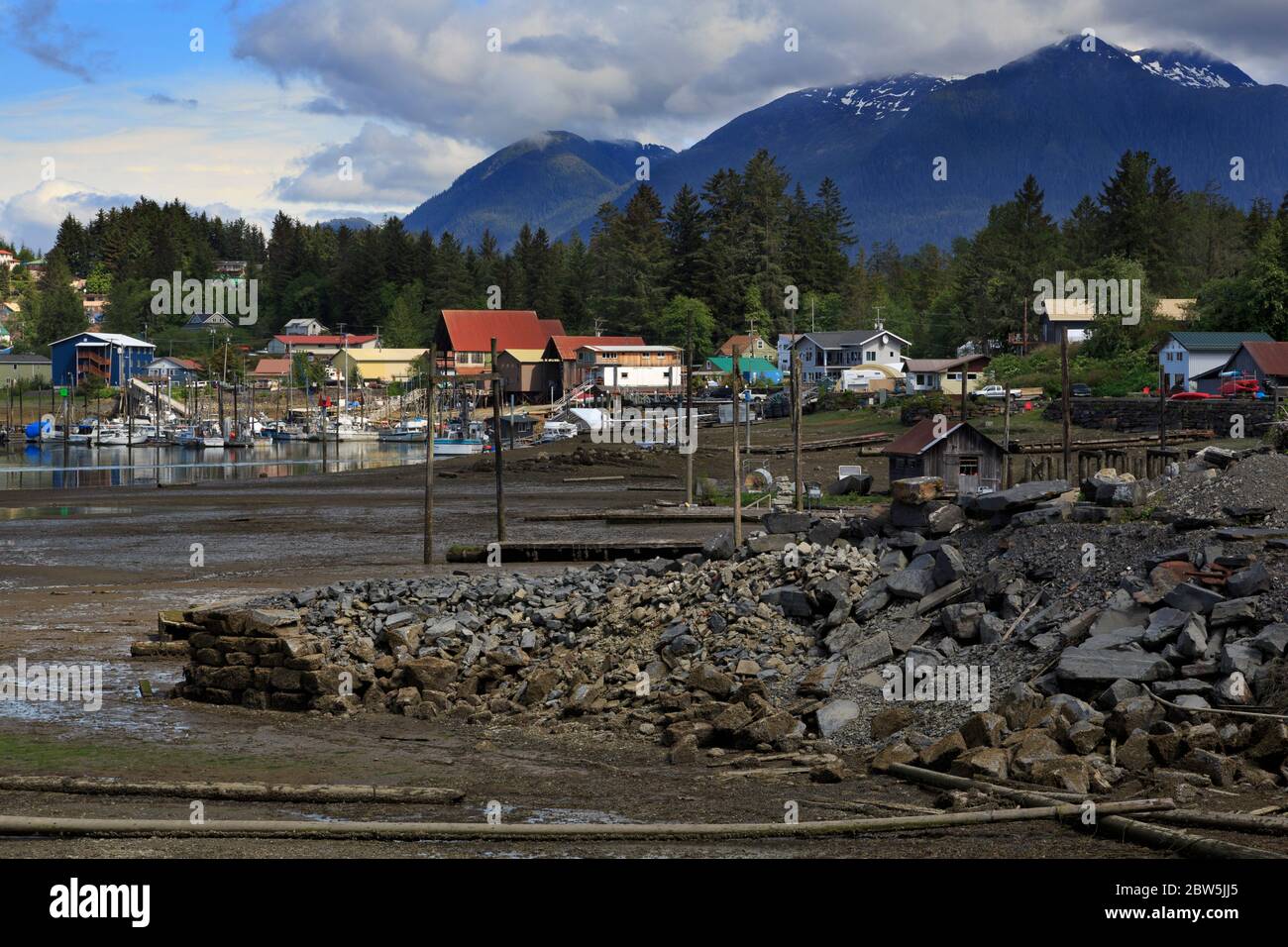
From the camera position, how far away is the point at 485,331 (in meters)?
149

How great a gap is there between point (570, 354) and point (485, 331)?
56.4 feet

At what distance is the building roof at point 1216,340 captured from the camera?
263ft

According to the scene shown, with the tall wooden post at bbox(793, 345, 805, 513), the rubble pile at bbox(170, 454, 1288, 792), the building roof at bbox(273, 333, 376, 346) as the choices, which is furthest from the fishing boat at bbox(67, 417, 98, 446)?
the rubble pile at bbox(170, 454, 1288, 792)

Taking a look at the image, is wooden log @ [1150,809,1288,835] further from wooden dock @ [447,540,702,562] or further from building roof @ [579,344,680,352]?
building roof @ [579,344,680,352]

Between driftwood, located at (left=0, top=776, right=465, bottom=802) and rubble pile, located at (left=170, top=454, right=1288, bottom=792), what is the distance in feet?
14.2

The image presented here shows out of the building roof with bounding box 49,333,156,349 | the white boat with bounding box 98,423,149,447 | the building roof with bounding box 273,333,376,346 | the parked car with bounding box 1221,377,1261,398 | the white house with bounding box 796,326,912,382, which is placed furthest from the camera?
the building roof with bounding box 273,333,376,346

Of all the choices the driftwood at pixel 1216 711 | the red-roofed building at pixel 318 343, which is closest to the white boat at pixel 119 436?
the red-roofed building at pixel 318 343

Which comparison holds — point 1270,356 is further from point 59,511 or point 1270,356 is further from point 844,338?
point 59,511

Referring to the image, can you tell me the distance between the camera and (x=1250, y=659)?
1719 cm

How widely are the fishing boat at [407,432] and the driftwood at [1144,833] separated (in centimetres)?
10915

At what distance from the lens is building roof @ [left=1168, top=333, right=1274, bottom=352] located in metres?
80.1

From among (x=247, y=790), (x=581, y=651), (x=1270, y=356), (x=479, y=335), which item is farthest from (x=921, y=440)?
(x=479, y=335)

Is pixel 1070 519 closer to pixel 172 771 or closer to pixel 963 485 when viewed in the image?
pixel 172 771

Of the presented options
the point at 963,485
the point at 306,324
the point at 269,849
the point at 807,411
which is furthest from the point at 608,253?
the point at 269,849
